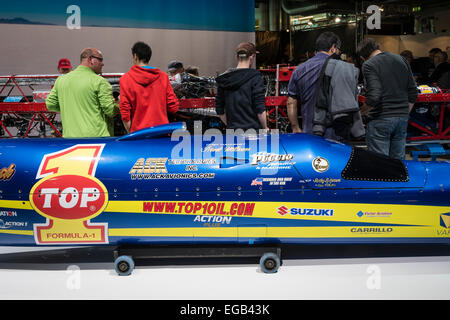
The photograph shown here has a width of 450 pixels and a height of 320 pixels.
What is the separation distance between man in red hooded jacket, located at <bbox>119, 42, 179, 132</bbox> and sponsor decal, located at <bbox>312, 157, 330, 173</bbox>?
1303 millimetres

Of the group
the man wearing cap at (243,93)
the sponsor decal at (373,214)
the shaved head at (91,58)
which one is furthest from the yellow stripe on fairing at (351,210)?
the shaved head at (91,58)

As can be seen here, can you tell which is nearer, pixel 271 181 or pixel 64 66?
pixel 271 181

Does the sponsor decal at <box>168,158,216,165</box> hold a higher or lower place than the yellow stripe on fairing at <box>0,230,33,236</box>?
higher

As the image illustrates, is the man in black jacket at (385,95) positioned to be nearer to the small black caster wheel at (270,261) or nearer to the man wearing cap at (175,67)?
the small black caster wheel at (270,261)

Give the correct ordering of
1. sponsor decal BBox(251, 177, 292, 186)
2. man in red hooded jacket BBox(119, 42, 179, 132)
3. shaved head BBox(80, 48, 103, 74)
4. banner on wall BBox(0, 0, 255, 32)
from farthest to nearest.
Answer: banner on wall BBox(0, 0, 255, 32) → shaved head BBox(80, 48, 103, 74) → man in red hooded jacket BBox(119, 42, 179, 132) → sponsor decal BBox(251, 177, 292, 186)

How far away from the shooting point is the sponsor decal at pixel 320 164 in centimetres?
251

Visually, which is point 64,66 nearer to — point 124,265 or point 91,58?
point 91,58

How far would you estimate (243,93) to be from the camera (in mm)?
2975

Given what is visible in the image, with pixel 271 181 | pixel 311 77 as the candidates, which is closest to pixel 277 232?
pixel 271 181

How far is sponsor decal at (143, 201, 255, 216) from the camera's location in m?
2.47

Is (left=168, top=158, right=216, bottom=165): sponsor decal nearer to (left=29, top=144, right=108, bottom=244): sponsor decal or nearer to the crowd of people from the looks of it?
(left=29, top=144, right=108, bottom=244): sponsor decal

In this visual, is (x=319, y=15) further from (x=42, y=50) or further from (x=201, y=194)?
(x=201, y=194)

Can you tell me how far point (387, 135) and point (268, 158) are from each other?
54.0 inches

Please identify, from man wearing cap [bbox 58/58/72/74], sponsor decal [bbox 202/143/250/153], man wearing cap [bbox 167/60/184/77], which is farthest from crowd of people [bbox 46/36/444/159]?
man wearing cap [bbox 58/58/72/74]
